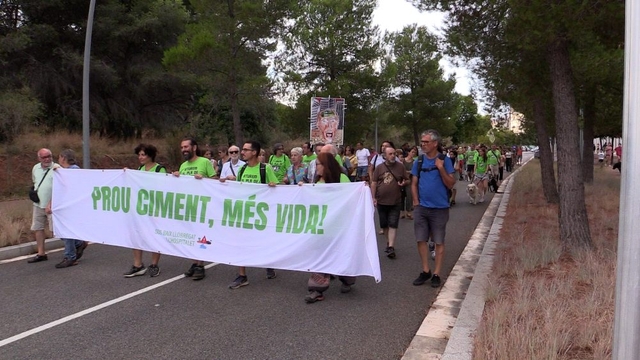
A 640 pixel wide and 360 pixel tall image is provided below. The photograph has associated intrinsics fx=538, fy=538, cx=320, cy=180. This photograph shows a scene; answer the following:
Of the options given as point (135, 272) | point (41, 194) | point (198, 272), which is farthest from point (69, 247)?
point (198, 272)

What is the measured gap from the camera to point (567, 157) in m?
8.00

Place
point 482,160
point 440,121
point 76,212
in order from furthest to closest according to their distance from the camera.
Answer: point 440,121
point 482,160
point 76,212

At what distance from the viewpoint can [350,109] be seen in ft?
101

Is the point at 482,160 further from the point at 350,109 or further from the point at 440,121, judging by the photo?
the point at 440,121

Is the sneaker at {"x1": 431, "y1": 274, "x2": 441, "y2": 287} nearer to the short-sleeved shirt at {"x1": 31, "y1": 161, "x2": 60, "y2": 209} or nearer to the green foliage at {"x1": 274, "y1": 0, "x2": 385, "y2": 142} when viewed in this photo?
the short-sleeved shirt at {"x1": 31, "y1": 161, "x2": 60, "y2": 209}

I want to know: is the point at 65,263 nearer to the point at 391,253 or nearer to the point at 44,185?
the point at 44,185

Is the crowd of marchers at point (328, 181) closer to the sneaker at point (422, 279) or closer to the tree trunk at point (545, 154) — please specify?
the sneaker at point (422, 279)

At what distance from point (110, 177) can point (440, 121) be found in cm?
3765

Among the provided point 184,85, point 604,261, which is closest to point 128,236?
point 604,261

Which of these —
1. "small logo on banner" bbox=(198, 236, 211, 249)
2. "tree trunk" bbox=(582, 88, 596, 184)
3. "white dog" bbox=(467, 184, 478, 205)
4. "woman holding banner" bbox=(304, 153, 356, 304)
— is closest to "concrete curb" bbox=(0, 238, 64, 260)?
"small logo on banner" bbox=(198, 236, 211, 249)

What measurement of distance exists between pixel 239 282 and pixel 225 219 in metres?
0.83

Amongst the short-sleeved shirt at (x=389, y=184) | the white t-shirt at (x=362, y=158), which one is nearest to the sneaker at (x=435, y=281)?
the short-sleeved shirt at (x=389, y=184)

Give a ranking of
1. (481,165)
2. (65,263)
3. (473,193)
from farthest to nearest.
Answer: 1. (473,193)
2. (481,165)
3. (65,263)

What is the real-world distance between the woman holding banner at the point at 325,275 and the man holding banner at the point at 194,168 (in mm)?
1608
